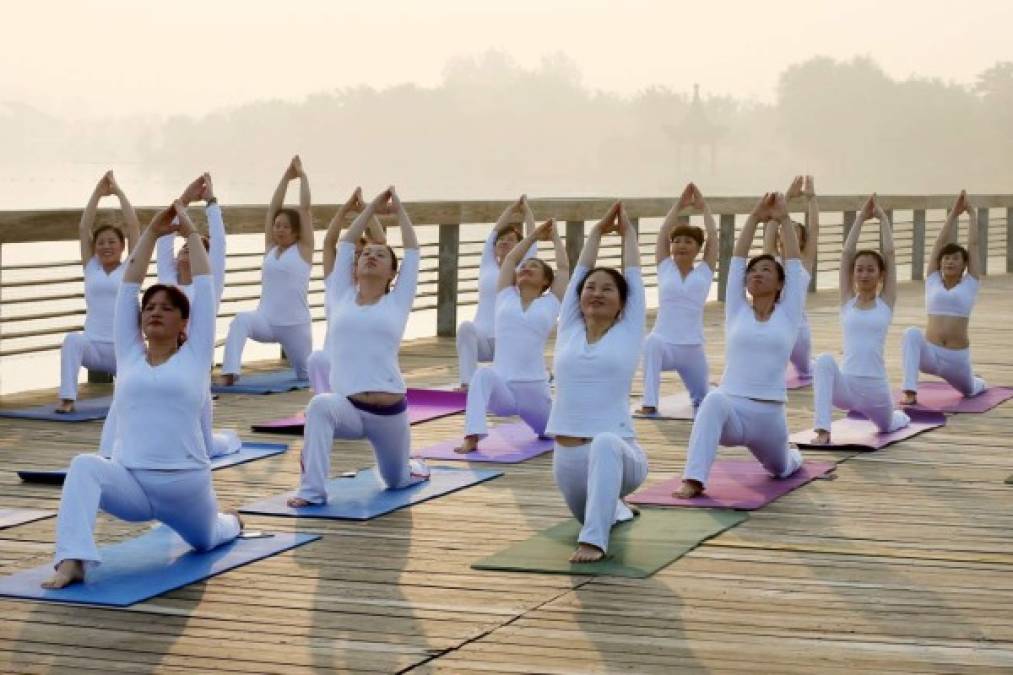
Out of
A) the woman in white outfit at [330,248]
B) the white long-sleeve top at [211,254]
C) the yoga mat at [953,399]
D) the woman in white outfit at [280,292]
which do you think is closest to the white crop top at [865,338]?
the yoga mat at [953,399]

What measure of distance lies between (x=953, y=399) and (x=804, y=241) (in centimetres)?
127

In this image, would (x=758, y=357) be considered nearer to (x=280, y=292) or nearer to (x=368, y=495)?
(x=368, y=495)

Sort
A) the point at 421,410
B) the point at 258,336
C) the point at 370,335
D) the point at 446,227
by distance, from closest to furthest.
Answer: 1. the point at 370,335
2. the point at 421,410
3. the point at 258,336
4. the point at 446,227

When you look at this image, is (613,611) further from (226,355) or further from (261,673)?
(226,355)

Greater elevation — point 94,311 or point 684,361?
point 94,311

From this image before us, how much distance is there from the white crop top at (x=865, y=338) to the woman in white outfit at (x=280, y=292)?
133 inches

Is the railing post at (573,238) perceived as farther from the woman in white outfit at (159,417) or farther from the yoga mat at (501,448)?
the woman in white outfit at (159,417)

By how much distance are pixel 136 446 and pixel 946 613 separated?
8.64 ft

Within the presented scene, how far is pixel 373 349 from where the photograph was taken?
7.43 m

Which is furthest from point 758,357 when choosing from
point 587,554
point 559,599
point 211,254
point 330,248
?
point 211,254

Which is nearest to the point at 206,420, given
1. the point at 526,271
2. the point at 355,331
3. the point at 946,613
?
the point at 355,331

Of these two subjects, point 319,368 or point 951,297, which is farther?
point 951,297

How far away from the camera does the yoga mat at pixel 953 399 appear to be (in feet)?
33.1

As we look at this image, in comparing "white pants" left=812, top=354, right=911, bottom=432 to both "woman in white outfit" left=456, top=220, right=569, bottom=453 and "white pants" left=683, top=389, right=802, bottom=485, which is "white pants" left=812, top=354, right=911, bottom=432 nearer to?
"white pants" left=683, top=389, right=802, bottom=485
